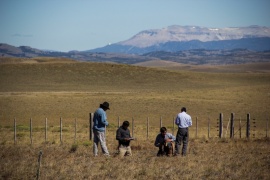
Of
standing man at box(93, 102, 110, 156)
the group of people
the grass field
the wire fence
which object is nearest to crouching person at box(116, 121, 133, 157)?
the group of people

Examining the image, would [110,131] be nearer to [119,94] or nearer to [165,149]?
[165,149]

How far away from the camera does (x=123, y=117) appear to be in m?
41.5

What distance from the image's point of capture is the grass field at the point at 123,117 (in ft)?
44.0

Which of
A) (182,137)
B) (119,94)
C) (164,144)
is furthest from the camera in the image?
(119,94)

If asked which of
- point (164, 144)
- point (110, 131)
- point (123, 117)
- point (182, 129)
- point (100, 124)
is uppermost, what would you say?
point (100, 124)

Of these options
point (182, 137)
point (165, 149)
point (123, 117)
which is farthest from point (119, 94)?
point (165, 149)

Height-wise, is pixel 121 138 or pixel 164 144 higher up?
pixel 121 138

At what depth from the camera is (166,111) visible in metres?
46.1

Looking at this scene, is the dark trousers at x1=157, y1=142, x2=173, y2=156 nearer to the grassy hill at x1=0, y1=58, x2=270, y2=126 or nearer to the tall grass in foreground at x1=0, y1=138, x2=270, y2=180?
the tall grass in foreground at x1=0, y1=138, x2=270, y2=180

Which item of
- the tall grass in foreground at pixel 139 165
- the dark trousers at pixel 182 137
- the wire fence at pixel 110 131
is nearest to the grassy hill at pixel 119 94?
the wire fence at pixel 110 131

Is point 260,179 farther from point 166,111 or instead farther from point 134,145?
point 166,111

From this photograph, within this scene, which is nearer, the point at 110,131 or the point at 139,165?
the point at 139,165

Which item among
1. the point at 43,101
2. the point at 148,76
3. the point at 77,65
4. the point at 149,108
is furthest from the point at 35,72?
the point at 149,108

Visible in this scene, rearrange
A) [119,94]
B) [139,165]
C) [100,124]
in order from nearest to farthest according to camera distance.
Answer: [139,165], [100,124], [119,94]
